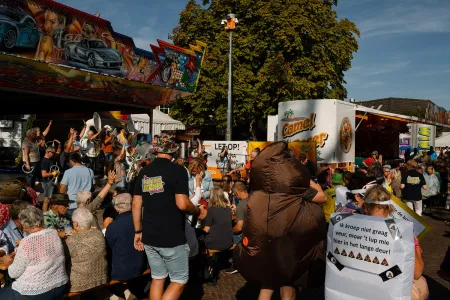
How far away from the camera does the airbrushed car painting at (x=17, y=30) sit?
8125mm

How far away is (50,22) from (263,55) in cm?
2057

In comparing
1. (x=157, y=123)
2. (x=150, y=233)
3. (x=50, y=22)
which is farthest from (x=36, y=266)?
(x=157, y=123)

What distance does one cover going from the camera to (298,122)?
619 inches

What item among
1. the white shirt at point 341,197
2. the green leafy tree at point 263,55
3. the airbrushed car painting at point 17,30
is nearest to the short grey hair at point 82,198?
the white shirt at point 341,197

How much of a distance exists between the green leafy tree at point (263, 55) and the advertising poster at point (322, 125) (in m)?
11.1

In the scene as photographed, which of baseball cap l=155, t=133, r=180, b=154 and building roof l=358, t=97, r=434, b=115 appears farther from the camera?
building roof l=358, t=97, r=434, b=115

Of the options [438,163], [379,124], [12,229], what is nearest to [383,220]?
[12,229]

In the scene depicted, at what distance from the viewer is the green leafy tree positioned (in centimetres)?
2700

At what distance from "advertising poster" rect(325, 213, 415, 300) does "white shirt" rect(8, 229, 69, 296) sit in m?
2.36

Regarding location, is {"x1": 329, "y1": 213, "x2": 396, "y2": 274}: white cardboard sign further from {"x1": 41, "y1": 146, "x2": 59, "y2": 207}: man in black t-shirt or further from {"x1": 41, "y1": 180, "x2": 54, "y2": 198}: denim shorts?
{"x1": 41, "y1": 180, "x2": 54, "y2": 198}: denim shorts

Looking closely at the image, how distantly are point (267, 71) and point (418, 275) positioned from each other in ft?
79.7

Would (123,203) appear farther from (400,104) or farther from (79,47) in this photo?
(400,104)

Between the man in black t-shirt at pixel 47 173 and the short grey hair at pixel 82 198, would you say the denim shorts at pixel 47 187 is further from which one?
the short grey hair at pixel 82 198

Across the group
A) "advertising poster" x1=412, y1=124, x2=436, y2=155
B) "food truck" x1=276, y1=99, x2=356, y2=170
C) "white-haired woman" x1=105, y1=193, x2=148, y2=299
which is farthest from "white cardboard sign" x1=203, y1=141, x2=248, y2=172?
"white-haired woman" x1=105, y1=193, x2=148, y2=299
